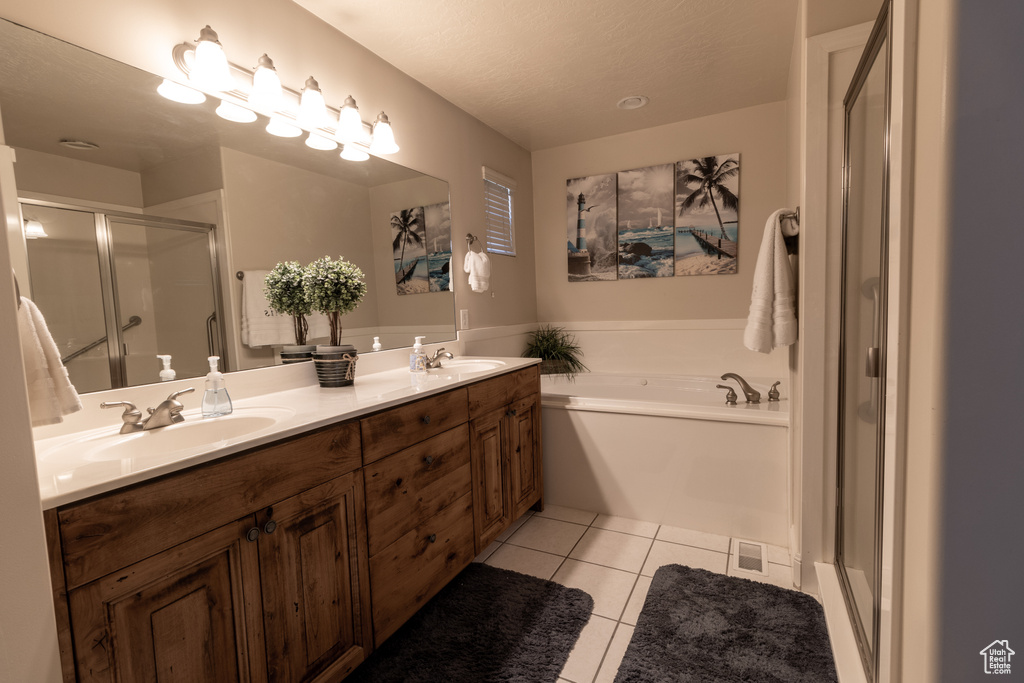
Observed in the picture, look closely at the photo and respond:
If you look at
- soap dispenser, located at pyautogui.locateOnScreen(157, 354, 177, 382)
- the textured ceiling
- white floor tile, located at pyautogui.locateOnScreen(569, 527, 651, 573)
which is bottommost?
white floor tile, located at pyautogui.locateOnScreen(569, 527, 651, 573)

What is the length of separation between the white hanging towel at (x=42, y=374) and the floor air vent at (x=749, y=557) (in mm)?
2254

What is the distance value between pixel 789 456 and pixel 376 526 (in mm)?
1739

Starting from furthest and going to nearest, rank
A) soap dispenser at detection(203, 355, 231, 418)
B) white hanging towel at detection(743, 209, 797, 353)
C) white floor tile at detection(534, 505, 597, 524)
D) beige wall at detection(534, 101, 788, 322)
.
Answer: beige wall at detection(534, 101, 788, 322), white floor tile at detection(534, 505, 597, 524), white hanging towel at detection(743, 209, 797, 353), soap dispenser at detection(203, 355, 231, 418)

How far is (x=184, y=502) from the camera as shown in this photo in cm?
94

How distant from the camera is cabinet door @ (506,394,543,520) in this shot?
2.21m

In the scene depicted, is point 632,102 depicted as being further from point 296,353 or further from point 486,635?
point 486,635

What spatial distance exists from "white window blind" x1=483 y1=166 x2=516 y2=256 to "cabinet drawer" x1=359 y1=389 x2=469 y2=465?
1.50 m

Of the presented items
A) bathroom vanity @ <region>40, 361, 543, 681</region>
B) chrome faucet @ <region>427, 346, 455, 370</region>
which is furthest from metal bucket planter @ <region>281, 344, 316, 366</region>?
chrome faucet @ <region>427, 346, 455, 370</region>

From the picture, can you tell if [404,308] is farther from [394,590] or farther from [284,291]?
[394,590]

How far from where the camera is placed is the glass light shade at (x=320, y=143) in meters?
1.86

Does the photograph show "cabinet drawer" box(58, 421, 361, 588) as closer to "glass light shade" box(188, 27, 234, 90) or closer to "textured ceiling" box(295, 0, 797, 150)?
"glass light shade" box(188, 27, 234, 90)

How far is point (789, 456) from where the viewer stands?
2.04 m

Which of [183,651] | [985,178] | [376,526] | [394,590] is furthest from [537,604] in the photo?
[985,178]

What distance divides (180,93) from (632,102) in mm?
2294
